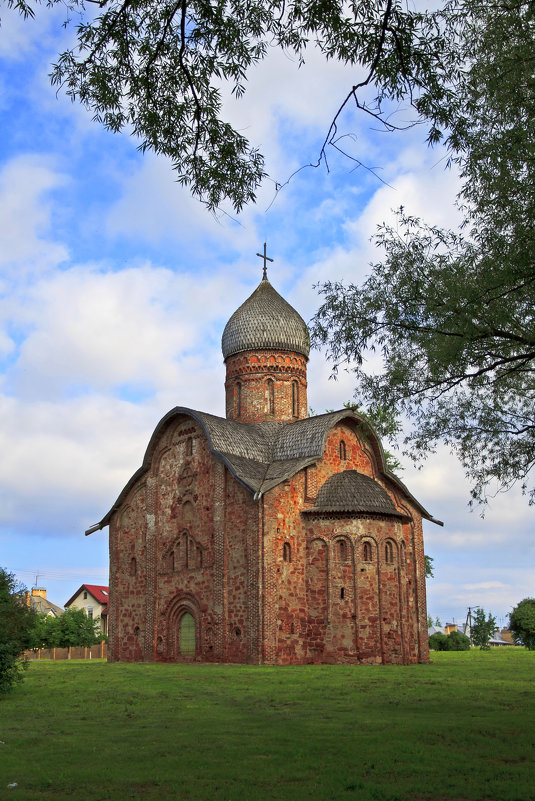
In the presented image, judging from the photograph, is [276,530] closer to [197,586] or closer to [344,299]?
[197,586]

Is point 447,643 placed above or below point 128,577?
below

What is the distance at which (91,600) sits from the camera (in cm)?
5975

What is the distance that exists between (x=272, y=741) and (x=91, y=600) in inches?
2072

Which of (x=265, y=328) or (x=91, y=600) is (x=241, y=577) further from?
(x=91, y=600)

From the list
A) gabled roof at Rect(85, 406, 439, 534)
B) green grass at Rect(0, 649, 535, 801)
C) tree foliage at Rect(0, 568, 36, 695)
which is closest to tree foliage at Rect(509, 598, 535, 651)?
gabled roof at Rect(85, 406, 439, 534)

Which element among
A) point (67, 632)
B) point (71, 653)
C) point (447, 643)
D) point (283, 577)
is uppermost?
point (283, 577)

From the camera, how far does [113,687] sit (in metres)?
17.2

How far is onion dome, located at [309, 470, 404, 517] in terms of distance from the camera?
25.2m

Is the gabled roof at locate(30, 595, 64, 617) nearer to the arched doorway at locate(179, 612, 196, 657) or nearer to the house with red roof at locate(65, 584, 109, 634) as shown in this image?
the house with red roof at locate(65, 584, 109, 634)

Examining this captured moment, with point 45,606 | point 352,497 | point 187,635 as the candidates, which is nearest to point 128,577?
point 187,635

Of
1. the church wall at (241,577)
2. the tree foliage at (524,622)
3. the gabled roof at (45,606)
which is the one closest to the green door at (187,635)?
the church wall at (241,577)

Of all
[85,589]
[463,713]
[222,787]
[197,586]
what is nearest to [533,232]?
[463,713]

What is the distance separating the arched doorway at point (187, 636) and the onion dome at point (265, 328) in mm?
10181

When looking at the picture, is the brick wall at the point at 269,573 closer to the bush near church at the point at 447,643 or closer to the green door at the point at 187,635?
the green door at the point at 187,635
